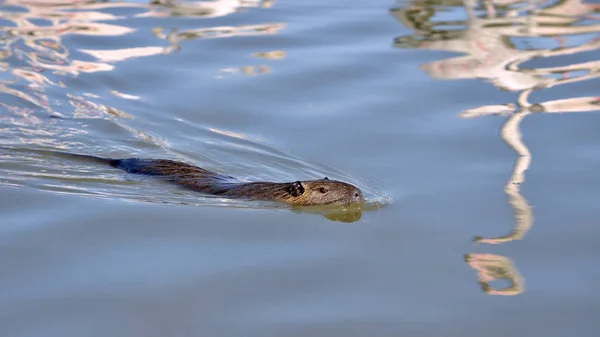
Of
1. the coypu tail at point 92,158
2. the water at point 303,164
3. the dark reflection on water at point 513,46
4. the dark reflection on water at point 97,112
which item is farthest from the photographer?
the dark reflection on water at point 513,46

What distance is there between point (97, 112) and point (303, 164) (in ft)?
6.14

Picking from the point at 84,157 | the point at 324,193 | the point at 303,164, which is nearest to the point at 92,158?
the point at 84,157

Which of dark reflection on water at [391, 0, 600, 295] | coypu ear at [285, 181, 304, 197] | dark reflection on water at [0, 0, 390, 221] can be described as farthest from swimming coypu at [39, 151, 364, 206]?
dark reflection on water at [391, 0, 600, 295]

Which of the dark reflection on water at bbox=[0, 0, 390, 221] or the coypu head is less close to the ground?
the dark reflection on water at bbox=[0, 0, 390, 221]

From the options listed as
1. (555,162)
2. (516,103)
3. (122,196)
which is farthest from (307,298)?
(516,103)

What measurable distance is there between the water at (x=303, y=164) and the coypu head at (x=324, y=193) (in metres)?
0.14

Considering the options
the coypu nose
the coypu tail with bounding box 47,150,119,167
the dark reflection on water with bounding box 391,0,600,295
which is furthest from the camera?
the dark reflection on water with bounding box 391,0,600,295

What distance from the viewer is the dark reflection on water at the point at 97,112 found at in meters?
5.86

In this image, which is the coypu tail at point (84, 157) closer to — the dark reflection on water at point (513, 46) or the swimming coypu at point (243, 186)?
the swimming coypu at point (243, 186)

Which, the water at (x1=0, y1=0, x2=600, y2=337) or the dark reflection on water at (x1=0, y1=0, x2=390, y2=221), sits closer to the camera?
the water at (x1=0, y1=0, x2=600, y2=337)

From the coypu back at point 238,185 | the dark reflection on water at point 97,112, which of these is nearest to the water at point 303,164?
the dark reflection on water at point 97,112

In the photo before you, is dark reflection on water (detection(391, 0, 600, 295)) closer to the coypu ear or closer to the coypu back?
the coypu back

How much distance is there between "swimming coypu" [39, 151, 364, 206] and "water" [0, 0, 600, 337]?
0.13 m

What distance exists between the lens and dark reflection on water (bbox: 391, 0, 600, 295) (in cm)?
716
